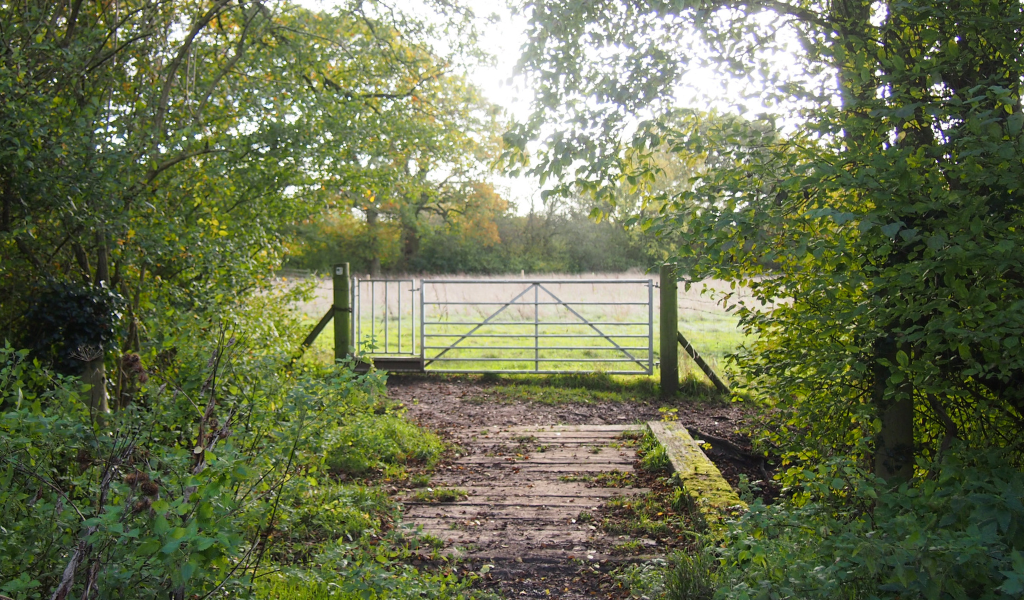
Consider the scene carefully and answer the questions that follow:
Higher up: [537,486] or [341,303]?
[341,303]

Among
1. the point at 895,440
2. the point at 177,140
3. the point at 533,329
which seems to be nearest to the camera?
the point at 895,440

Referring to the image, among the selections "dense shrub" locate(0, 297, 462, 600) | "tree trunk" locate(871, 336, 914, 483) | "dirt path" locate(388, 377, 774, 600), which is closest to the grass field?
"dirt path" locate(388, 377, 774, 600)

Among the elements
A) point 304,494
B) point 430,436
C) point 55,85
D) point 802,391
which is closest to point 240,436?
point 304,494

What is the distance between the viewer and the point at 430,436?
618cm

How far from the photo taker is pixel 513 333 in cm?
1194

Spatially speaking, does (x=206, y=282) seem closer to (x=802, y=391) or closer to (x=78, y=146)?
(x=78, y=146)

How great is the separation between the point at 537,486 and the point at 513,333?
6.94 metres

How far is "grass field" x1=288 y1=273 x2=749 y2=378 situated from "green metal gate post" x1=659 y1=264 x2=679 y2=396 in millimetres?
286

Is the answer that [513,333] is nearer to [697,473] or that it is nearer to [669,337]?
[669,337]

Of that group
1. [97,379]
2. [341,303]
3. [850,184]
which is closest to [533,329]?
[341,303]

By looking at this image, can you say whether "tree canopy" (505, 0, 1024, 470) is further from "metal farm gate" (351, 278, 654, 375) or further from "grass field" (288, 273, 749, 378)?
"grass field" (288, 273, 749, 378)

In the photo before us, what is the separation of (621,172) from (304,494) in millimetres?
2419

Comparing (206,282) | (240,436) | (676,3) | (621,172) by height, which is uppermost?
(676,3)

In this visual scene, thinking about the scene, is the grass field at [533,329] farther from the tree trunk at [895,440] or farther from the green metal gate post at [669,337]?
the tree trunk at [895,440]
